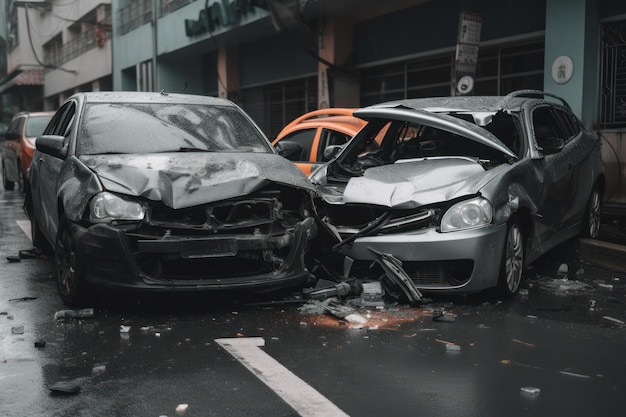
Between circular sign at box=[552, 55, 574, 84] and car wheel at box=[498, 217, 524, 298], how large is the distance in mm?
6241

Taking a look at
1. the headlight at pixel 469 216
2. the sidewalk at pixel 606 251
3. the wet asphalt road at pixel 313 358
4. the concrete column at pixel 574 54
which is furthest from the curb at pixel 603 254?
the concrete column at pixel 574 54

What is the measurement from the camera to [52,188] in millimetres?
6496

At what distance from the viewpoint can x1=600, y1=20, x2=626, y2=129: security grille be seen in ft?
37.9

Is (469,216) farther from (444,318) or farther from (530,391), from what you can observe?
(530,391)

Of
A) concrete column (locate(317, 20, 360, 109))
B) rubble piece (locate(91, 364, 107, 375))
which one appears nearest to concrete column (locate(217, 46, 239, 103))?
concrete column (locate(317, 20, 360, 109))

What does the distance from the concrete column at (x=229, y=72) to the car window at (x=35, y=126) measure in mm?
8591

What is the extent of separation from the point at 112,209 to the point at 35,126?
11.5m

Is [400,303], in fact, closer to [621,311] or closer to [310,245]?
[310,245]

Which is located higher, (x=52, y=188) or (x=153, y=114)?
(x=153, y=114)

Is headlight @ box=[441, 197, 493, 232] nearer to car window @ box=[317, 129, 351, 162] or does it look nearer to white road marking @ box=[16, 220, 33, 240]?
car window @ box=[317, 129, 351, 162]

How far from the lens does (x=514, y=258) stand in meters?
6.03

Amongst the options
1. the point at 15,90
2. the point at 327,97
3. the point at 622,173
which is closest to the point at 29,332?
the point at 622,173

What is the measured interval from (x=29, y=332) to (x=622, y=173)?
9333 millimetres

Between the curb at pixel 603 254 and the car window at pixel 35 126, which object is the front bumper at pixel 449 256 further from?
the car window at pixel 35 126
